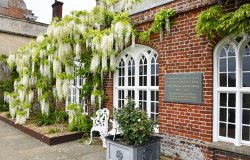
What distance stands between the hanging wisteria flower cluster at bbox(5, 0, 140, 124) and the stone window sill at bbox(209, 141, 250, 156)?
300cm

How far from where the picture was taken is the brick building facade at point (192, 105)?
4.34 m

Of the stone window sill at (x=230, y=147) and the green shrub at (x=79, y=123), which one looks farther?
the green shrub at (x=79, y=123)

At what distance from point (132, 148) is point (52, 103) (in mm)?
5617

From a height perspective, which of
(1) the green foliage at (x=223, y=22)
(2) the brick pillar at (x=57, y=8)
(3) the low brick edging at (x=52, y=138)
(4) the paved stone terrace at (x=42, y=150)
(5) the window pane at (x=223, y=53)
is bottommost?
(4) the paved stone terrace at (x=42, y=150)

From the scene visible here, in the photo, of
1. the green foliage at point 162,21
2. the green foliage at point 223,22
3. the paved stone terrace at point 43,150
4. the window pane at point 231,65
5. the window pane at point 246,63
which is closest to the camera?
the green foliage at point 223,22

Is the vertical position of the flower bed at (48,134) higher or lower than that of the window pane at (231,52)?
lower

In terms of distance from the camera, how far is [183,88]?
16.0ft

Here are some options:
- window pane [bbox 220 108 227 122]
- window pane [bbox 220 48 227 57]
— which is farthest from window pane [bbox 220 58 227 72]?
window pane [bbox 220 108 227 122]

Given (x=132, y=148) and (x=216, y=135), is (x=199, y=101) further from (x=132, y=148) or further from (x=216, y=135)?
(x=132, y=148)

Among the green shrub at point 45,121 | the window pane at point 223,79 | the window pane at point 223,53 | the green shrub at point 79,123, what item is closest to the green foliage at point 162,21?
A: the window pane at point 223,53

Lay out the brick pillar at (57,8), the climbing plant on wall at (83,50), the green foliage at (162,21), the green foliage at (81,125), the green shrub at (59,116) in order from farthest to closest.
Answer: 1. the brick pillar at (57,8)
2. the green shrub at (59,116)
3. the green foliage at (81,125)
4. the climbing plant on wall at (83,50)
5. the green foliage at (162,21)

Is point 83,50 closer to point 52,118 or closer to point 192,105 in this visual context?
point 52,118

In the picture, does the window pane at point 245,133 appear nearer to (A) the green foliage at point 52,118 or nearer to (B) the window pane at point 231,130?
(B) the window pane at point 231,130

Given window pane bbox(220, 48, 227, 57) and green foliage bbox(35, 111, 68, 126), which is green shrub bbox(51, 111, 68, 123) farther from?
window pane bbox(220, 48, 227, 57)
